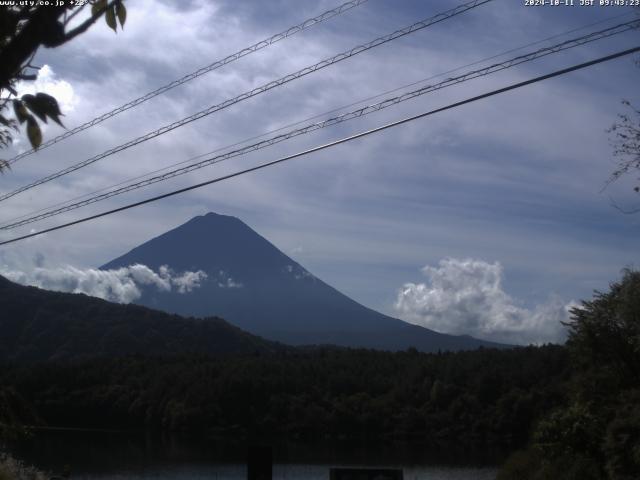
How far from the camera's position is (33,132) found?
294 centimetres

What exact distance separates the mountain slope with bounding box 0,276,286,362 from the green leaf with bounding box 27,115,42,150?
352 ft

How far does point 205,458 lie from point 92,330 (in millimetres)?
72903

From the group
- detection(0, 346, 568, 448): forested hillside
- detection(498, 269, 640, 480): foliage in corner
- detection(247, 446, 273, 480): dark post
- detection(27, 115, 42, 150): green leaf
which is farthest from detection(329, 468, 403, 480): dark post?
detection(0, 346, 568, 448): forested hillside

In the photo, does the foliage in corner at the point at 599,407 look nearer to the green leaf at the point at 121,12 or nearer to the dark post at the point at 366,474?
the dark post at the point at 366,474

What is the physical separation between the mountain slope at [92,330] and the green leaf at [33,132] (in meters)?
107

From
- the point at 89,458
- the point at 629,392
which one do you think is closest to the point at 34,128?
the point at 629,392

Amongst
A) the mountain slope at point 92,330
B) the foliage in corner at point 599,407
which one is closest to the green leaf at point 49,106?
the foliage in corner at point 599,407

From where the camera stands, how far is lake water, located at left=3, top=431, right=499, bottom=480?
40.3 metres

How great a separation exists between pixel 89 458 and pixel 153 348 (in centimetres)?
6803

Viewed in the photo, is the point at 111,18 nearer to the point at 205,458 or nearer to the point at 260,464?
the point at 260,464

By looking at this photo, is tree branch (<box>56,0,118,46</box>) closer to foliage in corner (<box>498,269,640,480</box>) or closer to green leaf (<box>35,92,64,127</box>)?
green leaf (<box>35,92,64,127</box>)

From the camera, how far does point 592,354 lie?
68.0 ft

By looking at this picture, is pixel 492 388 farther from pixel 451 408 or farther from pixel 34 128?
pixel 34 128

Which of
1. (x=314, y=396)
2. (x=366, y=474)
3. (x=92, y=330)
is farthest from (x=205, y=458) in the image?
(x=92, y=330)
